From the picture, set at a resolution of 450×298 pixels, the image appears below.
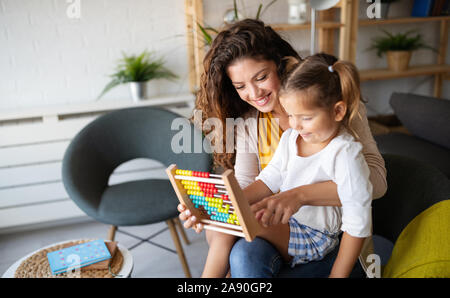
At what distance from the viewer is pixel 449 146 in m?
2.34

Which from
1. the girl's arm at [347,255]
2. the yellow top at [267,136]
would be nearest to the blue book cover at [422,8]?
the yellow top at [267,136]

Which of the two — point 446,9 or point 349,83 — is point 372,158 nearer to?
point 349,83

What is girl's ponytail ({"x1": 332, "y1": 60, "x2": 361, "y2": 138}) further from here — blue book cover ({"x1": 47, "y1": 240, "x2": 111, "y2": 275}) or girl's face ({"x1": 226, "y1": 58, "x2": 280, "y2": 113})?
blue book cover ({"x1": 47, "y1": 240, "x2": 111, "y2": 275})

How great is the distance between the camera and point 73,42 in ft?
9.49

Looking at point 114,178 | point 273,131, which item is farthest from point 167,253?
point 273,131

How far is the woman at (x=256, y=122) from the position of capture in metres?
1.17

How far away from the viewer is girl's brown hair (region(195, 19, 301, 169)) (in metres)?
1.43

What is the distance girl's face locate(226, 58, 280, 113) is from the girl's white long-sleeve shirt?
0.19 m

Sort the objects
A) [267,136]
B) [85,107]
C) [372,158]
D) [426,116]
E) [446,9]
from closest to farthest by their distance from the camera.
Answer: [372,158]
[267,136]
[426,116]
[85,107]
[446,9]

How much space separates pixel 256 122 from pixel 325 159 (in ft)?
1.49

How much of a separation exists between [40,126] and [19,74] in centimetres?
47

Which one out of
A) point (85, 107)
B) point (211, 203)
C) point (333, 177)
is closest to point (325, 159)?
point (333, 177)

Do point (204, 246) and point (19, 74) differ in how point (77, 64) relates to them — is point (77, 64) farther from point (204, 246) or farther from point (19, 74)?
point (204, 246)

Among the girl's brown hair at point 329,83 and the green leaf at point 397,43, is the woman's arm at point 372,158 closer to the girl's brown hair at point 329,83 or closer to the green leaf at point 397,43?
the girl's brown hair at point 329,83
